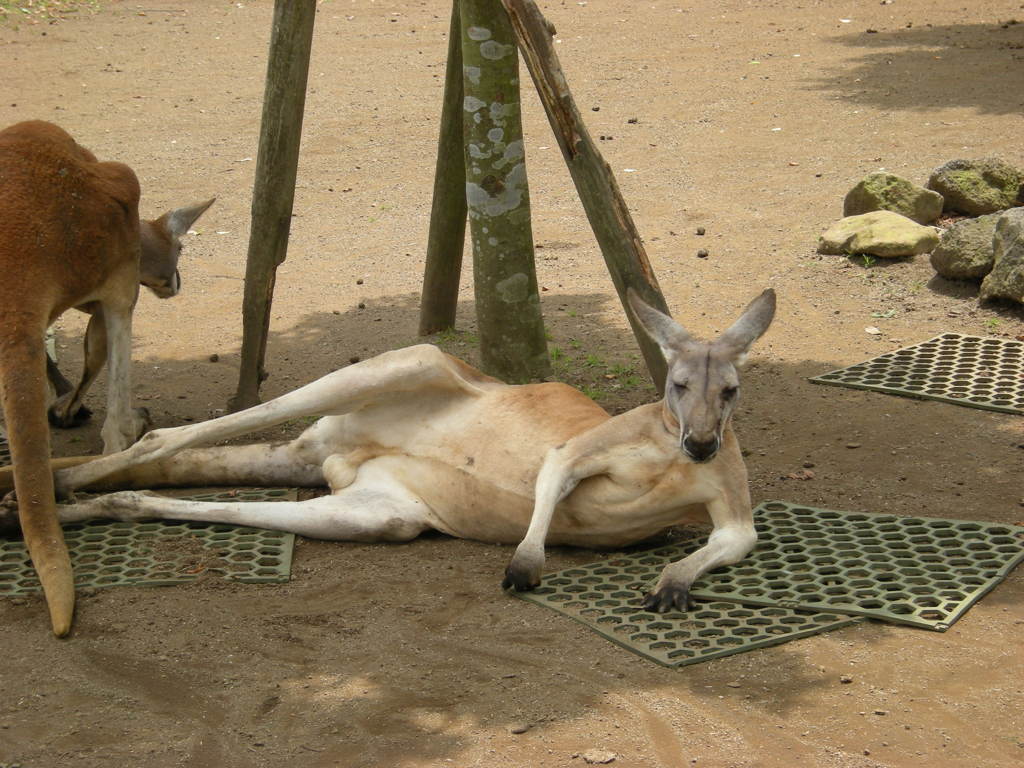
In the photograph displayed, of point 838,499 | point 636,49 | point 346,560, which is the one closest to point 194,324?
point 346,560

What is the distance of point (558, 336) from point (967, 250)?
2.23 metres

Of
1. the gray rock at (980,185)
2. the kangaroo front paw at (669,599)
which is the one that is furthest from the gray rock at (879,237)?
the kangaroo front paw at (669,599)

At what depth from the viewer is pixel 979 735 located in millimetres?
3102

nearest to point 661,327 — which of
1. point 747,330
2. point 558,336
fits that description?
point 747,330

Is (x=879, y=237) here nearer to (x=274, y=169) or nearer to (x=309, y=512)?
(x=274, y=169)

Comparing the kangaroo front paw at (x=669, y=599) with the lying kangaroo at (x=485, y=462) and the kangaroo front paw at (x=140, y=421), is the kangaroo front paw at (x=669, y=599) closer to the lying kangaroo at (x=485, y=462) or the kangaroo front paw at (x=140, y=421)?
the lying kangaroo at (x=485, y=462)

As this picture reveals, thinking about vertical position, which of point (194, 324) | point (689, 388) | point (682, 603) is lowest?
point (194, 324)

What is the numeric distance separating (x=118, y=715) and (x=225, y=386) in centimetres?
297

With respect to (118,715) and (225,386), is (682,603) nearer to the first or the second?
(118,715)

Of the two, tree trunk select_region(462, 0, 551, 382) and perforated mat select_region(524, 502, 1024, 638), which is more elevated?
tree trunk select_region(462, 0, 551, 382)

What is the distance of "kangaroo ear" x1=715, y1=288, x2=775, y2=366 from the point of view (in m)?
4.04

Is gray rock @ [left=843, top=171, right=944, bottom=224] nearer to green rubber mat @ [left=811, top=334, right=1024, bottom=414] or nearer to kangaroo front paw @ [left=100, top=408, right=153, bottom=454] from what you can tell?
green rubber mat @ [left=811, top=334, right=1024, bottom=414]

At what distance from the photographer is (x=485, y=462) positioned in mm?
4453

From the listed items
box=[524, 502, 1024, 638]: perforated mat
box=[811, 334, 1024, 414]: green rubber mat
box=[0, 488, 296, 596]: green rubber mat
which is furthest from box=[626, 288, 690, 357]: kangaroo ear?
box=[811, 334, 1024, 414]: green rubber mat
